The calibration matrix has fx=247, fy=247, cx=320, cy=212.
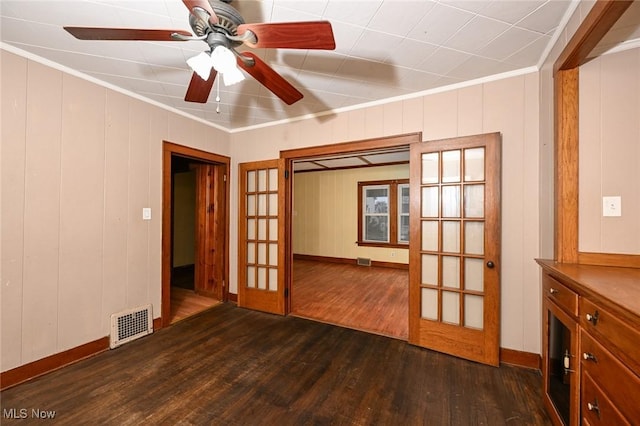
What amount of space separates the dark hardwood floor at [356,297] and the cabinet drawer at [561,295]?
54.7 inches

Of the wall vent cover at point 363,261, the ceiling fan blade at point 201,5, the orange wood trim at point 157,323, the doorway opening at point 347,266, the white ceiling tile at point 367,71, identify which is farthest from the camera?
the wall vent cover at point 363,261

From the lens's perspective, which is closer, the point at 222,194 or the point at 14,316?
the point at 14,316

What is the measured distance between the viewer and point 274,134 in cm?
329

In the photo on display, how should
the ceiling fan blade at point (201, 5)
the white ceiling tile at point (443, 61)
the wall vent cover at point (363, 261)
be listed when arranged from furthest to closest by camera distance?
1. the wall vent cover at point (363, 261)
2. the white ceiling tile at point (443, 61)
3. the ceiling fan blade at point (201, 5)

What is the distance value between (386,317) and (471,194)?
5.83 ft

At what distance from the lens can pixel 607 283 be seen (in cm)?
114

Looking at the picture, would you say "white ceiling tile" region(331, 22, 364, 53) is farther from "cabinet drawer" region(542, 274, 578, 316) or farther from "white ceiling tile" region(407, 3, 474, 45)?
"cabinet drawer" region(542, 274, 578, 316)

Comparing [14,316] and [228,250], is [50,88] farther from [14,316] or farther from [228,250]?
[228,250]

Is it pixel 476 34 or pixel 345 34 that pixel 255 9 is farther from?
pixel 476 34

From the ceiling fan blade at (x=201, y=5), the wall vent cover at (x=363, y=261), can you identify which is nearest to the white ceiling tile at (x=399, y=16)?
the ceiling fan blade at (x=201, y=5)

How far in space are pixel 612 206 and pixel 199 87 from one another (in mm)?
2739

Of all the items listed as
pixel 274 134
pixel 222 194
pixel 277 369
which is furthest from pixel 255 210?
pixel 277 369

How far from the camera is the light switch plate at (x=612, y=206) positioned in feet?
4.99

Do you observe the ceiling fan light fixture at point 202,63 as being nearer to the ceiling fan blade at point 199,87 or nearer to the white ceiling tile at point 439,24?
the ceiling fan blade at point 199,87
